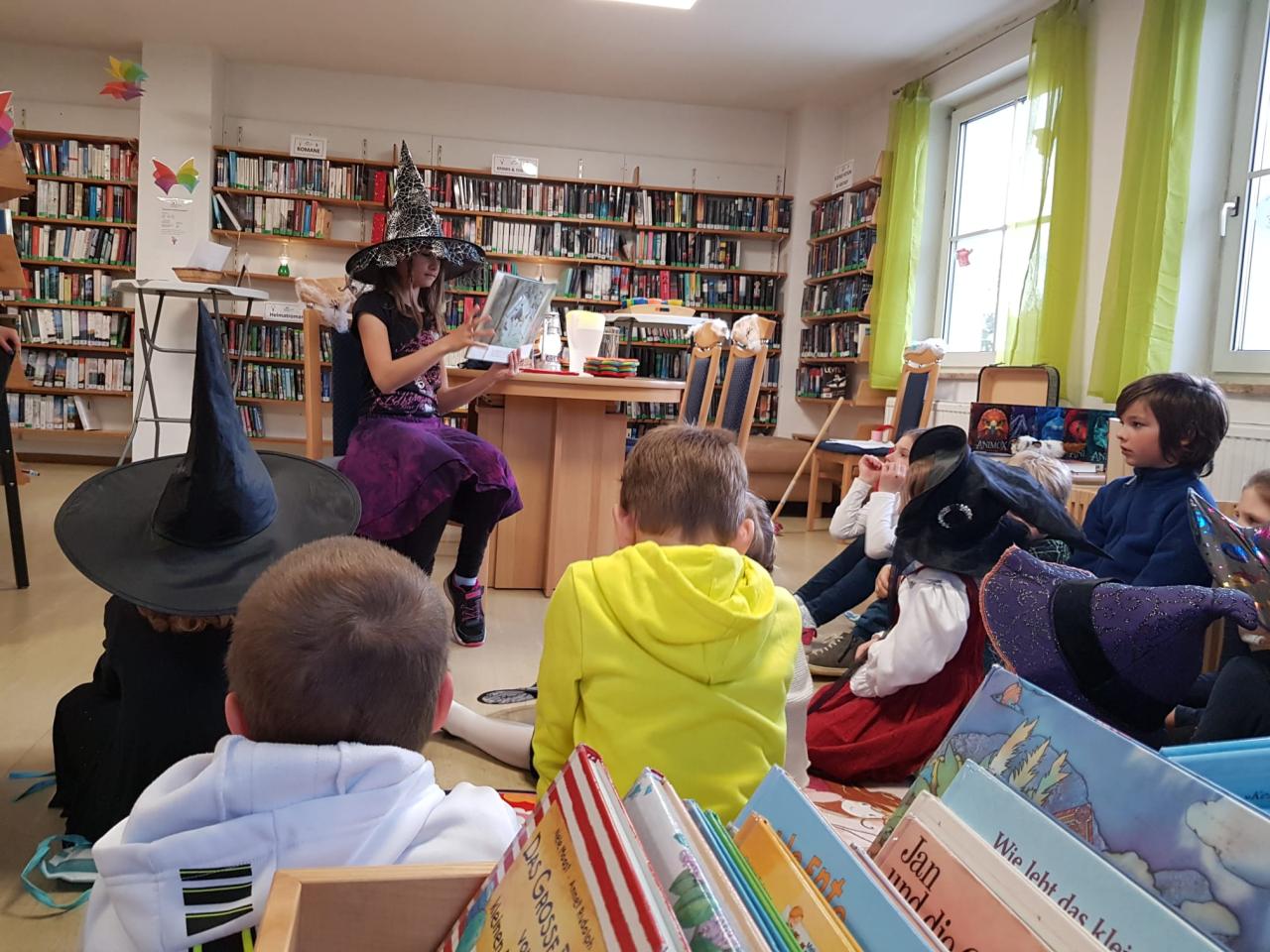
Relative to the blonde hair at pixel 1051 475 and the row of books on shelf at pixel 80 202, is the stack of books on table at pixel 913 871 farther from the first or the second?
the row of books on shelf at pixel 80 202

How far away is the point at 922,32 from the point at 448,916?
228 inches

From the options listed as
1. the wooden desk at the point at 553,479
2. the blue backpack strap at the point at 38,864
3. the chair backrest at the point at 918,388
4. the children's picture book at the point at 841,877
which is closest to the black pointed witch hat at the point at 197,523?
the blue backpack strap at the point at 38,864

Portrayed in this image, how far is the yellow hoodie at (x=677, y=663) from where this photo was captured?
3.57 ft

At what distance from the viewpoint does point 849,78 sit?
6203 mm

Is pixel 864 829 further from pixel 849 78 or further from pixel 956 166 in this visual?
pixel 849 78

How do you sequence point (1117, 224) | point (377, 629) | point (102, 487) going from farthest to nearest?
point (1117, 224) → point (102, 487) → point (377, 629)

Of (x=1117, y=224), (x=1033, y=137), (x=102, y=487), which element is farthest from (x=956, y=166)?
(x=102, y=487)

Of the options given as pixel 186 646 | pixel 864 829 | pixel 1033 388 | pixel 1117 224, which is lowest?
pixel 864 829

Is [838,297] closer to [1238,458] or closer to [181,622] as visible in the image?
[1238,458]

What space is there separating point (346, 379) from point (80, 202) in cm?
524

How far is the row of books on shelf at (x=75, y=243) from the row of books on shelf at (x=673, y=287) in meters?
3.14

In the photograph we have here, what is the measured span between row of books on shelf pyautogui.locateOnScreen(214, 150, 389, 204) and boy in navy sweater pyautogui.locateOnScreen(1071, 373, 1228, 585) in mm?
5703

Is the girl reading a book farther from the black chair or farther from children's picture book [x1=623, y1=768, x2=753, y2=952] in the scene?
the black chair

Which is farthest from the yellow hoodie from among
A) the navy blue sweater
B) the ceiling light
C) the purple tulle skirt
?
the ceiling light
